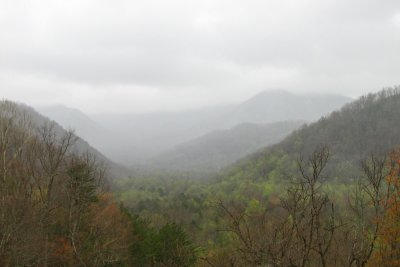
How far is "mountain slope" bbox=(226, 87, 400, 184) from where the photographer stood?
12850 cm

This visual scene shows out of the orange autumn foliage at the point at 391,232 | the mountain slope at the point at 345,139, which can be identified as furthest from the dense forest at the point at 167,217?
the mountain slope at the point at 345,139

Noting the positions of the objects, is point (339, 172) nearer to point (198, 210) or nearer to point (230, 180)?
point (230, 180)

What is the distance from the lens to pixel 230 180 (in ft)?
429

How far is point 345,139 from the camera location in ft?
453

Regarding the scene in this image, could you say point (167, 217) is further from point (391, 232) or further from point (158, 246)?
point (391, 232)

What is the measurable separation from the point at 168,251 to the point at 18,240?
38.4 ft

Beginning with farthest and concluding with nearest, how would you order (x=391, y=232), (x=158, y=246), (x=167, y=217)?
(x=167, y=217), (x=158, y=246), (x=391, y=232)

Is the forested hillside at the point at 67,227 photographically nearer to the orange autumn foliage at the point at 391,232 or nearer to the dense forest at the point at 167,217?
the dense forest at the point at 167,217

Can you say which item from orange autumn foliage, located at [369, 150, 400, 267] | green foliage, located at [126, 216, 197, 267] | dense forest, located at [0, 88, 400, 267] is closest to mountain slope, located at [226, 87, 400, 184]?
dense forest, located at [0, 88, 400, 267]

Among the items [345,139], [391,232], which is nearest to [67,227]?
[391,232]

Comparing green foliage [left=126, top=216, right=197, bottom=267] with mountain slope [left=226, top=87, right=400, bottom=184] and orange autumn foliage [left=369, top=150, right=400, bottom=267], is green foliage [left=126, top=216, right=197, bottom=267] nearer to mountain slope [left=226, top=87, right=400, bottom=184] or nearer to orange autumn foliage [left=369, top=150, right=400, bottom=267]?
orange autumn foliage [left=369, top=150, right=400, bottom=267]

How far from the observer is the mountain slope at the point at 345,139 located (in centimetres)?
12850

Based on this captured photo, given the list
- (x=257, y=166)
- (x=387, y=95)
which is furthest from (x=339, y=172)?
(x=387, y=95)

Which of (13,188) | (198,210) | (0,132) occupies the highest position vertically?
(0,132)
